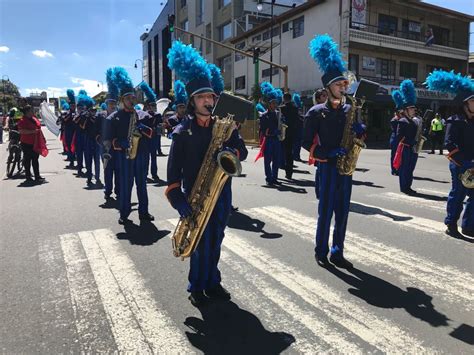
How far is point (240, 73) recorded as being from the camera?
4209 centimetres

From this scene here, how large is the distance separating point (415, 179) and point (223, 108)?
909 cm

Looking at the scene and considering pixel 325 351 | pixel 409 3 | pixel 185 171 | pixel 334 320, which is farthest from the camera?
pixel 409 3

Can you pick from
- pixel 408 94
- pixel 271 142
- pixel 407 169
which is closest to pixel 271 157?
pixel 271 142

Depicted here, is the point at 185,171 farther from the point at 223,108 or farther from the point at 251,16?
the point at 251,16

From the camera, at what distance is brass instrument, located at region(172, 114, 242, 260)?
349cm

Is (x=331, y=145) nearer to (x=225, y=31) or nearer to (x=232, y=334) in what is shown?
(x=232, y=334)

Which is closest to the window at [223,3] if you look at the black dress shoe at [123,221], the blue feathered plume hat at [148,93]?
the blue feathered plume hat at [148,93]

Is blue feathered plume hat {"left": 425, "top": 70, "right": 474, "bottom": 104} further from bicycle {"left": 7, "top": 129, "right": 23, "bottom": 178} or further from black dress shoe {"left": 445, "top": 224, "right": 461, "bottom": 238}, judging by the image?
bicycle {"left": 7, "top": 129, "right": 23, "bottom": 178}

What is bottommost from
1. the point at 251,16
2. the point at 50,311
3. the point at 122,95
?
the point at 50,311

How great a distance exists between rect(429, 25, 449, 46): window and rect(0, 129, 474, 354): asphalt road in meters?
33.2

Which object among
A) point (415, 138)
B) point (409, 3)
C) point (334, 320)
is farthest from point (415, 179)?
point (409, 3)

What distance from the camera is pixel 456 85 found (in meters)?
5.85

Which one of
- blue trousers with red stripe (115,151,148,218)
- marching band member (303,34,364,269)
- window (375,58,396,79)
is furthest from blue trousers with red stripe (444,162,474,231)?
window (375,58,396,79)

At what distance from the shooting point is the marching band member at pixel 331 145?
4508 mm
